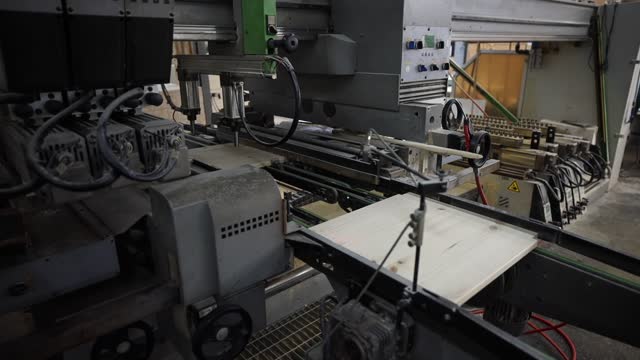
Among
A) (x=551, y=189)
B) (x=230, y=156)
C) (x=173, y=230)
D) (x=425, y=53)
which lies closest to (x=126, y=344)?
(x=173, y=230)

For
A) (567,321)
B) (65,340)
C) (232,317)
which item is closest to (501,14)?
(567,321)

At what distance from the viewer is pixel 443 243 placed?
1.08 m

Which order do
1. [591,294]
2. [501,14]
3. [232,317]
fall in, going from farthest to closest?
[501,14]
[232,317]
[591,294]

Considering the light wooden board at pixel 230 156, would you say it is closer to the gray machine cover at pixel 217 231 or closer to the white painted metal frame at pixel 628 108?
the gray machine cover at pixel 217 231

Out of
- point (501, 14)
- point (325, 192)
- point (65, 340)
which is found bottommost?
point (65, 340)

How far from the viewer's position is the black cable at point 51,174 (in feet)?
2.83

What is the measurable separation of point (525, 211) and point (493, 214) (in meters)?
1.58

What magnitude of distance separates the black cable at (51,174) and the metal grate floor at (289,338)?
87cm

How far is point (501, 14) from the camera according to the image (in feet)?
8.13

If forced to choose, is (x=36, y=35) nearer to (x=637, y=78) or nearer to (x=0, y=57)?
(x=0, y=57)

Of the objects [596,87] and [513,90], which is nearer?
[596,87]

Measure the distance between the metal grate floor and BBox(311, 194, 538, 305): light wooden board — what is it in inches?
17.7

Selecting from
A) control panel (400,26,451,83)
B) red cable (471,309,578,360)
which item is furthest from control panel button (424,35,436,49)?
red cable (471,309,578,360)

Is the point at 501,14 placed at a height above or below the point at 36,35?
above
